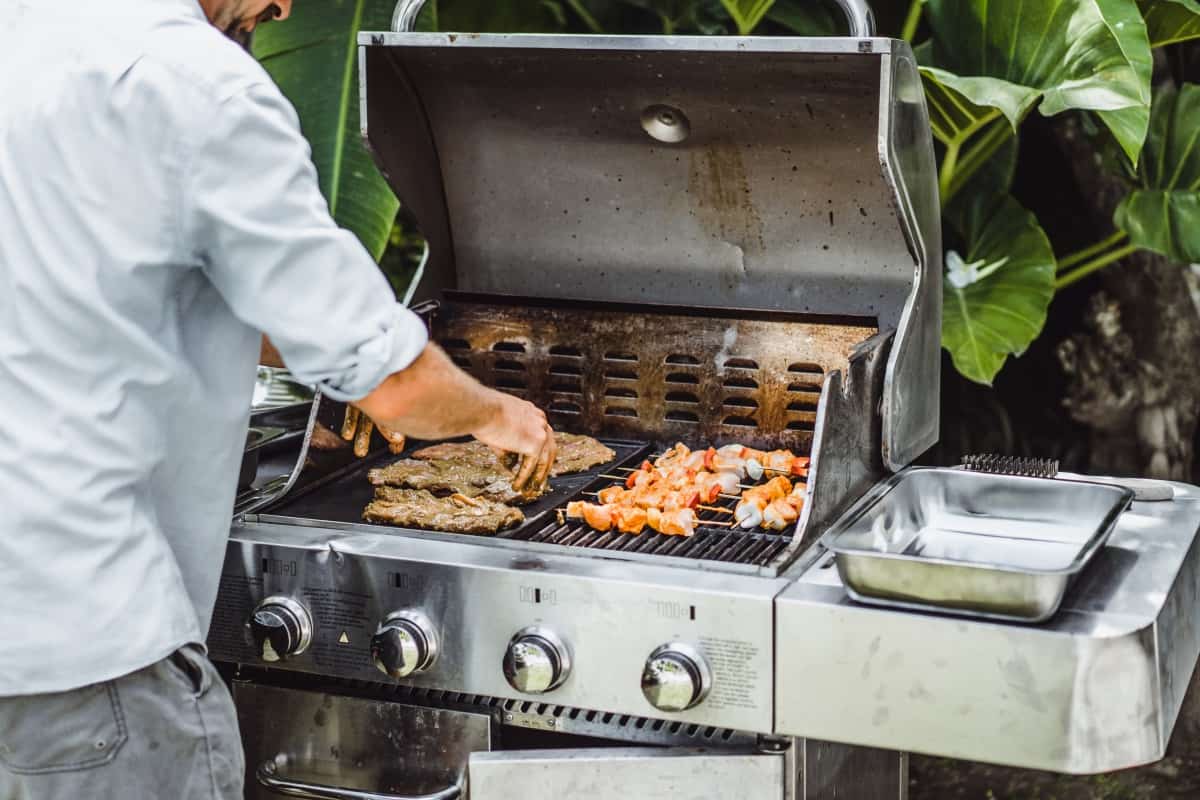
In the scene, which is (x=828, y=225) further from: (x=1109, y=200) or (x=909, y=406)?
(x=1109, y=200)

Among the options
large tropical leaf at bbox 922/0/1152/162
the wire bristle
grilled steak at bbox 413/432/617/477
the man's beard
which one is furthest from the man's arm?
large tropical leaf at bbox 922/0/1152/162

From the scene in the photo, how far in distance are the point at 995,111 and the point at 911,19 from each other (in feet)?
2.23

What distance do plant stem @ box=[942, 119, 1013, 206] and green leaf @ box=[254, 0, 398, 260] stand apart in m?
1.62

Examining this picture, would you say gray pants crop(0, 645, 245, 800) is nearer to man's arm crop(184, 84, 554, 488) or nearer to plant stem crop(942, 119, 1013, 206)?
man's arm crop(184, 84, 554, 488)

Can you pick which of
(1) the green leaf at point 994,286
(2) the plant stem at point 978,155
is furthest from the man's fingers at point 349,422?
(2) the plant stem at point 978,155

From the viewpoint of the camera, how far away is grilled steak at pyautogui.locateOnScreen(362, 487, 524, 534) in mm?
2123

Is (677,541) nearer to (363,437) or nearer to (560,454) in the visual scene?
(560,454)

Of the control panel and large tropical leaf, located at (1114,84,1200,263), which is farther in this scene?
large tropical leaf, located at (1114,84,1200,263)

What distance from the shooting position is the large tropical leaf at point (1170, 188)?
349 cm

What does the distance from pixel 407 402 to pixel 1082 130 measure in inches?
127

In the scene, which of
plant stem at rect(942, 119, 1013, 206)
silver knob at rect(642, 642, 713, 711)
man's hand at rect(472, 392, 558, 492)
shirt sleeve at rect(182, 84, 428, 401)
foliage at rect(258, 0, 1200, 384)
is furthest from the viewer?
plant stem at rect(942, 119, 1013, 206)

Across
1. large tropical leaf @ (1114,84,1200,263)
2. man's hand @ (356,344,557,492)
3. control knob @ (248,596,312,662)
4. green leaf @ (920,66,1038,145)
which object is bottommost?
control knob @ (248,596,312,662)

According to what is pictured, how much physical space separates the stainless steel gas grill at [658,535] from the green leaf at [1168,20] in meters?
1.47

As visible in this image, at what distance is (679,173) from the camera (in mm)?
2590
